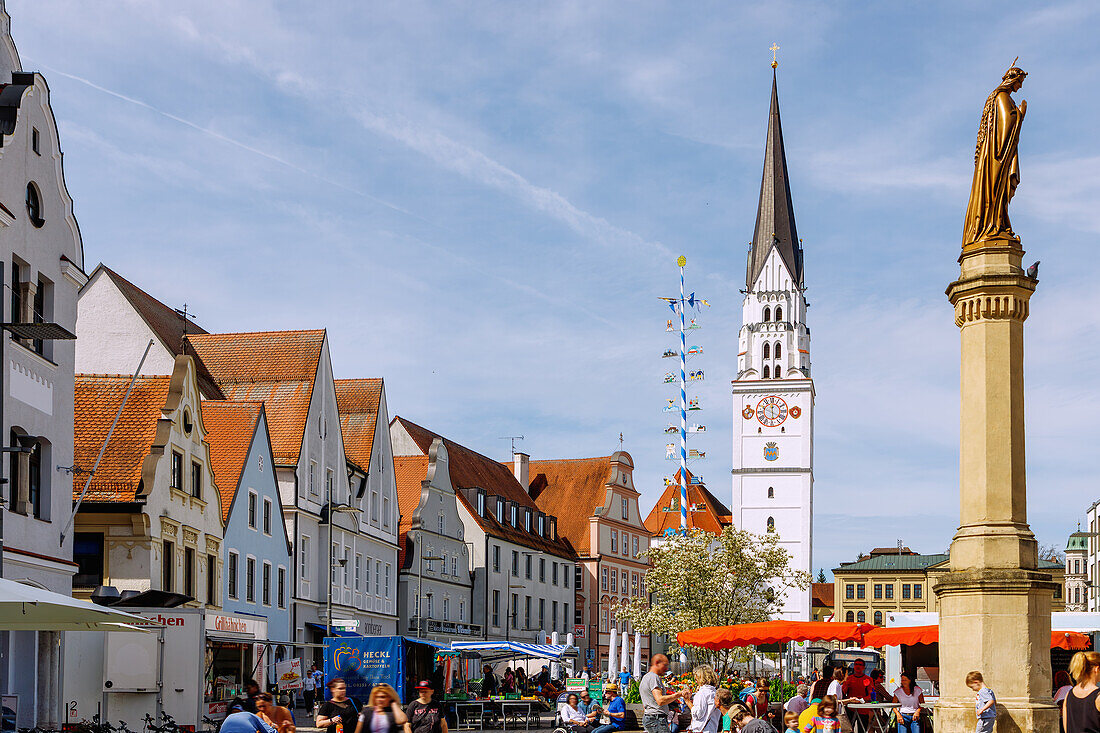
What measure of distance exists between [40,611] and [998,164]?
37.0 ft

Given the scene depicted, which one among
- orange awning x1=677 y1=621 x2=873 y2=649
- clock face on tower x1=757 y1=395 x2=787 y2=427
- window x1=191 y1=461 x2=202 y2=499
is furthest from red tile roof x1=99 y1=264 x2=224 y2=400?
clock face on tower x1=757 y1=395 x2=787 y2=427

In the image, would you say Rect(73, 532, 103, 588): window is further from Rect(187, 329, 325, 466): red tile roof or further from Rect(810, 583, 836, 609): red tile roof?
Rect(810, 583, 836, 609): red tile roof

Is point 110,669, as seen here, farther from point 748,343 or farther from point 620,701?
point 748,343

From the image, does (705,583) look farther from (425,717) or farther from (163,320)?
(425,717)

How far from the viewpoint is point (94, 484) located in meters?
31.8

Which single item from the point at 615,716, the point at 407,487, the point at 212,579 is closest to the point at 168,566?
the point at 212,579

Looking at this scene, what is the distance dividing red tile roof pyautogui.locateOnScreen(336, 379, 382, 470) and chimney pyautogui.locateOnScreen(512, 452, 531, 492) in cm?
3337

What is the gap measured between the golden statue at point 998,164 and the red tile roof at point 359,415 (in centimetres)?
3888

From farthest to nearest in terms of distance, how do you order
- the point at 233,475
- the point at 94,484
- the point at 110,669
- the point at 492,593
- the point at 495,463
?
the point at 495,463 < the point at 492,593 < the point at 233,475 < the point at 94,484 < the point at 110,669

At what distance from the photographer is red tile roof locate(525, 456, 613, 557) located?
8588cm

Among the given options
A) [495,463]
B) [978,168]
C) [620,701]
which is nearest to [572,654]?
[620,701]

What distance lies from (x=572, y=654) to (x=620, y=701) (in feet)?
76.4

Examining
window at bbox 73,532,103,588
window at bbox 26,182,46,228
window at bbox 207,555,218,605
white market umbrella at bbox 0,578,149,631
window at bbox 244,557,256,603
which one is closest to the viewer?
white market umbrella at bbox 0,578,149,631

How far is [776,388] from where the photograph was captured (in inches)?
4434
